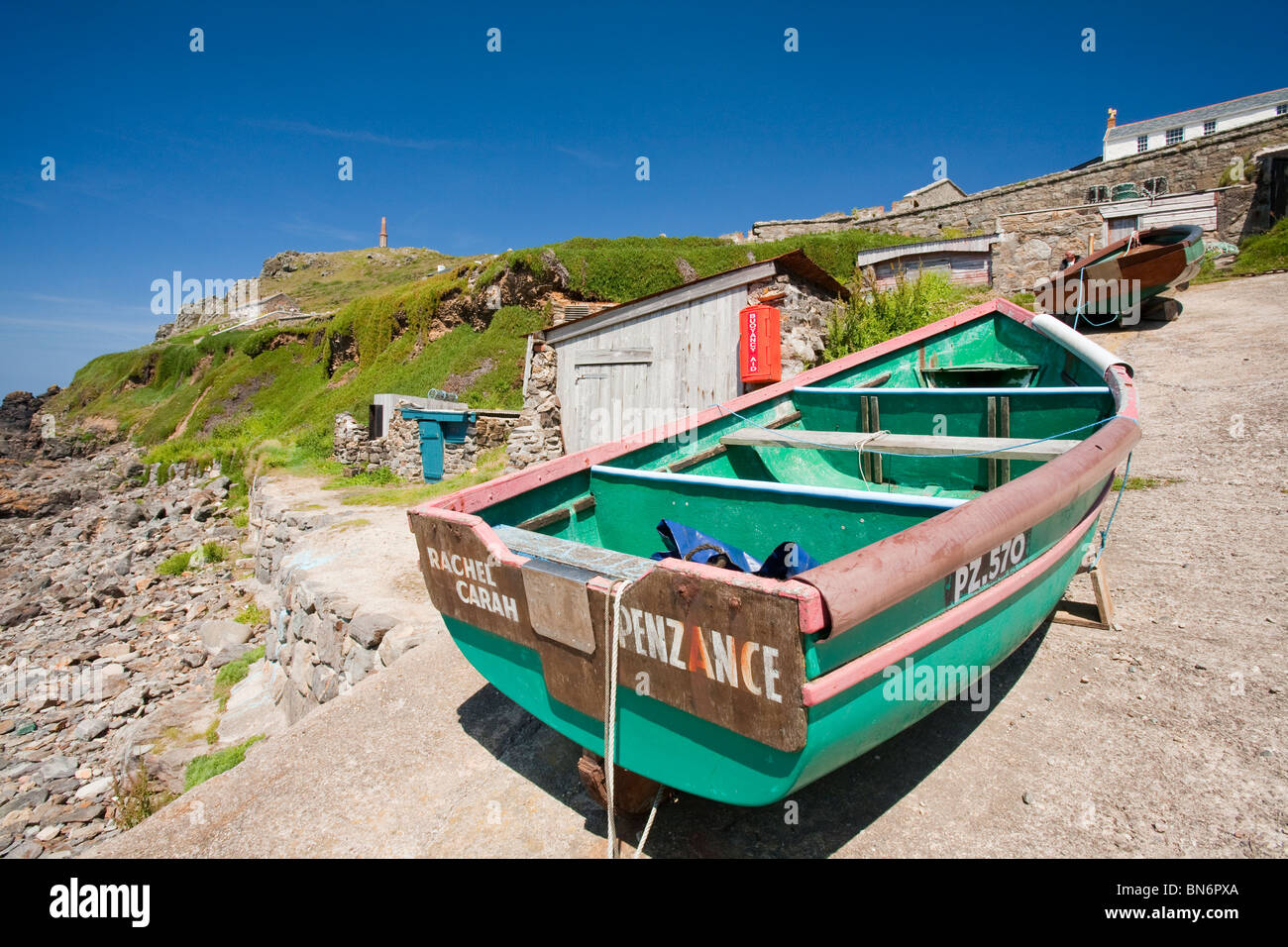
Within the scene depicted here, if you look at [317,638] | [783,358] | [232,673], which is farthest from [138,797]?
[783,358]

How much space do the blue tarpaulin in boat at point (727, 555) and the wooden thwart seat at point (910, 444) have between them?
134cm

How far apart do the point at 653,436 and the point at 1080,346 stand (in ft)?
13.3

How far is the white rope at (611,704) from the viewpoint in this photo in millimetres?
2025

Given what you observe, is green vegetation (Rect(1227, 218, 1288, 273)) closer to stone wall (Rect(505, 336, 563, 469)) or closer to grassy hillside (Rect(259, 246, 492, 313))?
stone wall (Rect(505, 336, 563, 469))

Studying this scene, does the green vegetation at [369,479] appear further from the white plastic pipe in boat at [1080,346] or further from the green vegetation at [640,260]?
the white plastic pipe in boat at [1080,346]

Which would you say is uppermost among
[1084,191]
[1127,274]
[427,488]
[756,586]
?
[1084,191]

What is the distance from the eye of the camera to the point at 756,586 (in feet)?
5.40

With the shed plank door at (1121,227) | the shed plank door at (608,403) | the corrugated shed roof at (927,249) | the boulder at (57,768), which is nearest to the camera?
the boulder at (57,768)

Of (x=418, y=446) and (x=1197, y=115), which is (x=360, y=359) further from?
(x=1197, y=115)

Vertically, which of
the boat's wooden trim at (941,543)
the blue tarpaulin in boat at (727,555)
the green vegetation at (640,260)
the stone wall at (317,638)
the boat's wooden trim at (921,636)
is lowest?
the stone wall at (317,638)

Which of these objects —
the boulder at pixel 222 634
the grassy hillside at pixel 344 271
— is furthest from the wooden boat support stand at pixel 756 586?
the grassy hillside at pixel 344 271
